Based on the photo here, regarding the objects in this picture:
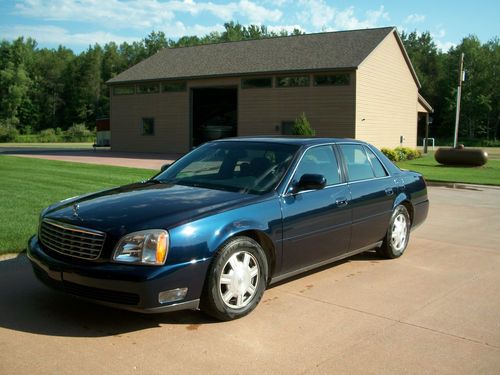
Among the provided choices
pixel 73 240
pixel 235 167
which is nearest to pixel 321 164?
pixel 235 167

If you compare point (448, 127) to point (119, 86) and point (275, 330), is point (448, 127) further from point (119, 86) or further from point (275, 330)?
point (275, 330)

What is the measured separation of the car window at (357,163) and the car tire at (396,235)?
72 cm

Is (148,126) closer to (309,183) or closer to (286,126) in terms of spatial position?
(286,126)

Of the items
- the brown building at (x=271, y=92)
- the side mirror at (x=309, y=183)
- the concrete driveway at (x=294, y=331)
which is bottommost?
the concrete driveway at (x=294, y=331)

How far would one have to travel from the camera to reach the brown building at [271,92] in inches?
1122

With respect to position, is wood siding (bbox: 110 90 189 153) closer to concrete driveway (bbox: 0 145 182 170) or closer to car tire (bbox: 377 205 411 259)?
concrete driveway (bbox: 0 145 182 170)

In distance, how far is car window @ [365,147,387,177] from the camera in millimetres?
6891

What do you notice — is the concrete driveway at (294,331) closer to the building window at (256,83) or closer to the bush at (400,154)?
the bush at (400,154)

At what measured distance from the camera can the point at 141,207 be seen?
465cm

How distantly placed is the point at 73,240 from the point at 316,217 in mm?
2352

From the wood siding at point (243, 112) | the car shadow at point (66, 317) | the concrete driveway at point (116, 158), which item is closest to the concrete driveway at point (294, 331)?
the car shadow at point (66, 317)

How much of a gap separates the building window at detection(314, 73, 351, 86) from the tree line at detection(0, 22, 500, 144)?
5075 centimetres

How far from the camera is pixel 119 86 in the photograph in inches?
1484

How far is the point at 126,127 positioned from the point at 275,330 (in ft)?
112
